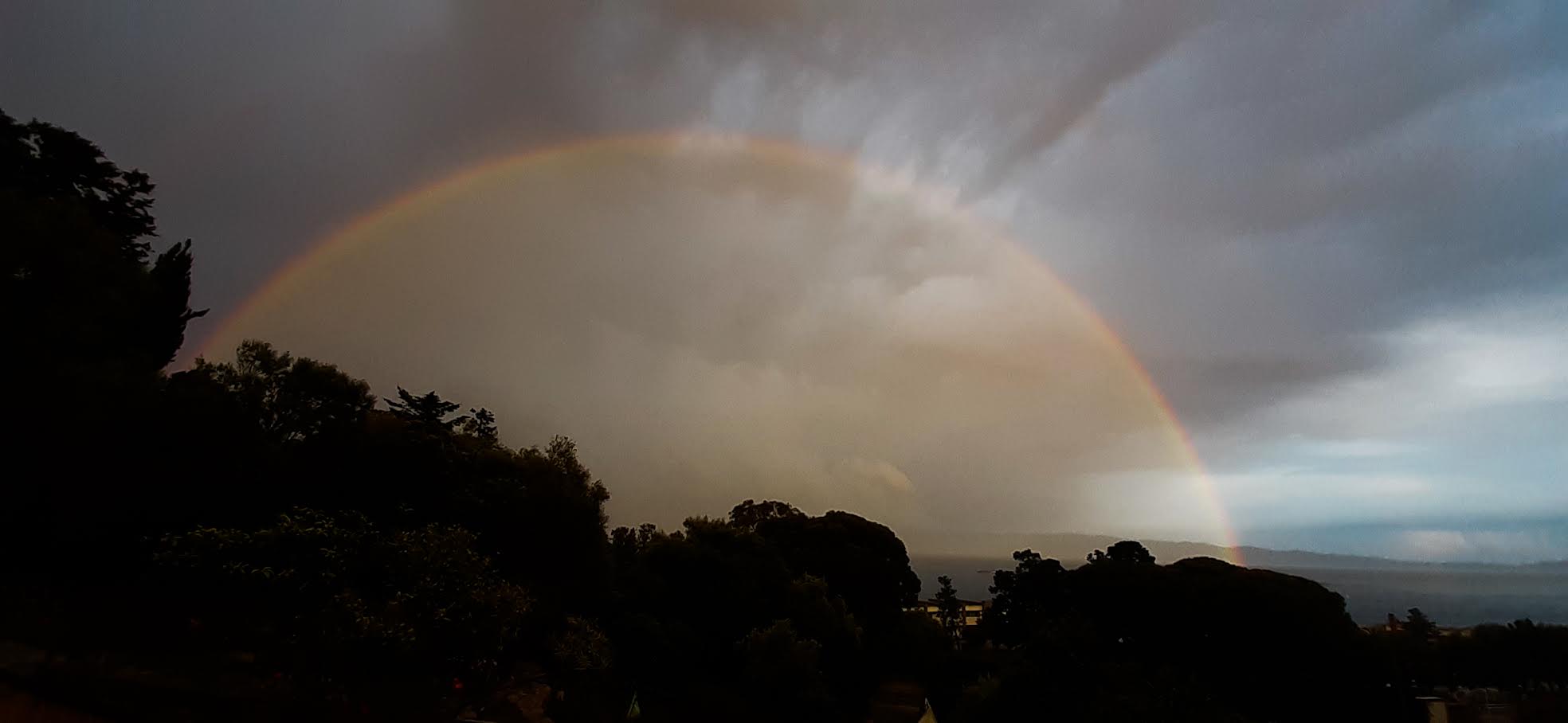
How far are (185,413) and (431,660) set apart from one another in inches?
324

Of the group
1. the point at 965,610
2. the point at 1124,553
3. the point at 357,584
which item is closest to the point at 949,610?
the point at 965,610

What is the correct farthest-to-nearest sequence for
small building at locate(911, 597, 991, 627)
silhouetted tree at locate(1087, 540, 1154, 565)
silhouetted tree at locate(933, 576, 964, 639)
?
1. small building at locate(911, 597, 991, 627)
2. silhouetted tree at locate(933, 576, 964, 639)
3. silhouetted tree at locate(1087, 540, 1154, 565)

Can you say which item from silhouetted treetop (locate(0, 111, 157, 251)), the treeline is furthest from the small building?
silhouetted treetop (locate(0, 111, 157, 251))

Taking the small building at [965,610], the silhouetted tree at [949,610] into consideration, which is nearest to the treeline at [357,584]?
the small building at [965,610]

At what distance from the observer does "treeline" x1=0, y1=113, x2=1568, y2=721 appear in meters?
16.9

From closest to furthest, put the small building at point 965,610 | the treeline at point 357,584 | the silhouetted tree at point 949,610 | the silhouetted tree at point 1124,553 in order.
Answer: the treeline at point 357,584, the silhouetted tree at point 1124,553, the silhouetted tree at point 949,610, the small building at point 965,610

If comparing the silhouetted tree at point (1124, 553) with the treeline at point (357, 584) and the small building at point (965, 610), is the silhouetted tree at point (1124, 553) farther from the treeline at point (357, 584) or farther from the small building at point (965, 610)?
the small building at point (965, 610)

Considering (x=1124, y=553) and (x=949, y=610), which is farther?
(x=949, y=610)

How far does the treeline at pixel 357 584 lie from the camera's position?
16859 millimetres

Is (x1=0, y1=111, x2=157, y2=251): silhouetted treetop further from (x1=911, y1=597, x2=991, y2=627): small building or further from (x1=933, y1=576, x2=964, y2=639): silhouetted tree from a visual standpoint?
(x1=933, y1=576, x2=964, y2=639): silhouetted tree

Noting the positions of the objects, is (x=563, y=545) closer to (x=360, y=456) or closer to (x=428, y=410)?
(x=360, y=456)

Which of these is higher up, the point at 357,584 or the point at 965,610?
the point at 357,584

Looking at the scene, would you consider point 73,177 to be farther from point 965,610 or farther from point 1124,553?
point 965,610

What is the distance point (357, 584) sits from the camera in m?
18.6
